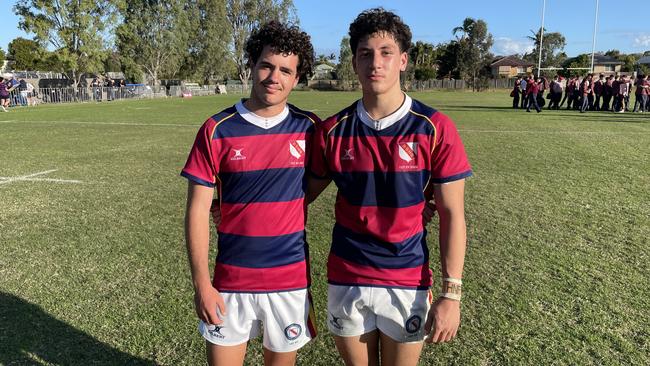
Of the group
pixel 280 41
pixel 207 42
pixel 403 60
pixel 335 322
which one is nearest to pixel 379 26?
pixel 403 60

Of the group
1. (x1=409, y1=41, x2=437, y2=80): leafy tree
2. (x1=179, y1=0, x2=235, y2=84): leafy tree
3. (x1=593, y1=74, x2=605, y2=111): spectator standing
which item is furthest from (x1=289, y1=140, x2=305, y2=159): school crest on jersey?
(x1=409, y1=41, x2=437, y2=80): leafy tree

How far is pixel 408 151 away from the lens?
6.60 ft

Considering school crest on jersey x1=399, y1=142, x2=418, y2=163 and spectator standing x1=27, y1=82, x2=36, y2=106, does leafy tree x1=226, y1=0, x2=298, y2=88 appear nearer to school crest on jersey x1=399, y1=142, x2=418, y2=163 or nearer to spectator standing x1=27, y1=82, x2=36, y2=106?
spectator standing x1=27, y1=82, x2=36, y2=106

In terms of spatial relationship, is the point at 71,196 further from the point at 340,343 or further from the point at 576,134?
the point at 576,134

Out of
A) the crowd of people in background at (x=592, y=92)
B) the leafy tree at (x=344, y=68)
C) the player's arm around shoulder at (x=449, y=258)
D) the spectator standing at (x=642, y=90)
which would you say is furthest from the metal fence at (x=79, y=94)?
the spectator standing at (x=642, y=90)

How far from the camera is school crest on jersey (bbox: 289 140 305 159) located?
7.21 ft

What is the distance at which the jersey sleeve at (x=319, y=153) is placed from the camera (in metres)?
2.17

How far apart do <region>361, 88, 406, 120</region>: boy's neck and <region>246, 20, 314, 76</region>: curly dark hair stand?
1.41 ft

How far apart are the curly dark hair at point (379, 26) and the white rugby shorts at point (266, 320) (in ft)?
3.95

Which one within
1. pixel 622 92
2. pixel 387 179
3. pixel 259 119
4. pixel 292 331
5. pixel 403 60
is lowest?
pixel 292 331

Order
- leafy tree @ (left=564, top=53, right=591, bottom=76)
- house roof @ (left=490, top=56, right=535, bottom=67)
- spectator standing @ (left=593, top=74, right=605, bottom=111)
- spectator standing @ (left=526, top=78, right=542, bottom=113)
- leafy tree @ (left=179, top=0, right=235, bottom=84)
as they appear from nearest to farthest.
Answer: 1. spectator standing @ (left=526, top=78, right=542, bottom=113)
2. spectator standing @ (left=593, top=74, right=605, bottom=111)
3. leafy tree @ (left=179, top=0, right=235, bottom=84)
4. leafy tree @ (left=564, top=53, right=591, bottom=76)
5. house roof @ (left=490, top=56, right=535, bottom=67)

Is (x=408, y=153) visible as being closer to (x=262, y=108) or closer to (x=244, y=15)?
(x=262, y=108)

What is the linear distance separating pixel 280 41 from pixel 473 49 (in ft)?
233

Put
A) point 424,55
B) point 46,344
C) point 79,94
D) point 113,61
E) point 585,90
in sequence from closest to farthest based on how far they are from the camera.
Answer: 1. point 46,344
2. point 585,90
3. point 79,94
4. point 113,61
5. point 424,55
